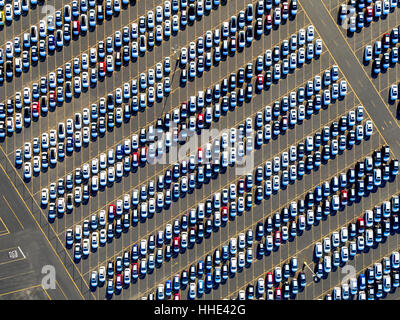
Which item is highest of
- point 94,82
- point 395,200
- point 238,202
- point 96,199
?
point 94,82

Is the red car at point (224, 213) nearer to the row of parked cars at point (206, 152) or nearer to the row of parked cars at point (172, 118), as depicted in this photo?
the row of parked cars at point (206, 152)

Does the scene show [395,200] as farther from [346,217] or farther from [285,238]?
[285,238]

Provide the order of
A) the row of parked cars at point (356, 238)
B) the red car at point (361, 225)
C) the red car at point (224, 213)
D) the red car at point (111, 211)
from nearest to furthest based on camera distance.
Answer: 1. the red car at point (111, 211)
2. the red car at point (224, 213)
3. the red car at point (361, 225)
4. the row of parked cars at point (356, 238)

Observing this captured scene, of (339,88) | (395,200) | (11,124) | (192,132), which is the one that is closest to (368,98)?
(339,88)

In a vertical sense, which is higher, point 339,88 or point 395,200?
point 339,88

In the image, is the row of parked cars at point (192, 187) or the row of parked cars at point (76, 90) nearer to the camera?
the row of parked cars at point (76, 90)

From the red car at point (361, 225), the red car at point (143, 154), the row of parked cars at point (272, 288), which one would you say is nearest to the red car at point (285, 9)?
the red car at point (143, 154)
